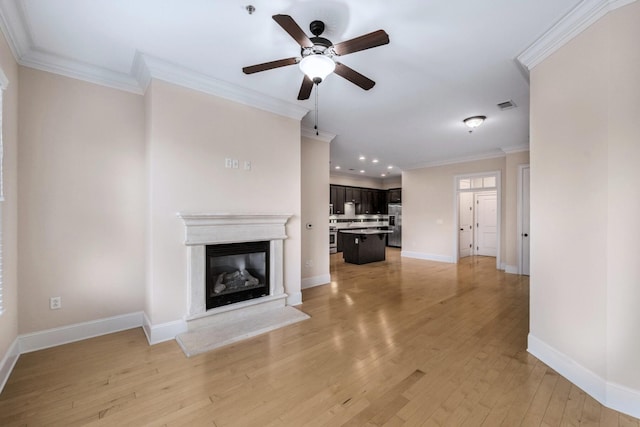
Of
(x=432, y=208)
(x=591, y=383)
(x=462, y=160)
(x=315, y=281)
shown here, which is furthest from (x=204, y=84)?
(x=432, y=208)

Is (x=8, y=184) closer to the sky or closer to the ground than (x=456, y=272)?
closer to the sky

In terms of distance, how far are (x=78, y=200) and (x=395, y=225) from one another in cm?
918

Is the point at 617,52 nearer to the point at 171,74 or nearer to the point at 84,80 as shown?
the point at 171,74

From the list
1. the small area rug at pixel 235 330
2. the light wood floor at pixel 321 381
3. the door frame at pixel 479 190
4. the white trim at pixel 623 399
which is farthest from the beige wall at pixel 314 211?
the door frame at pixel 479 190

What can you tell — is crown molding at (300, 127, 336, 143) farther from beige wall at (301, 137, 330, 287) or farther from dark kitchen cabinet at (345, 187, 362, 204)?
dark kitchen cabinet at (345, 187, 362, 204)

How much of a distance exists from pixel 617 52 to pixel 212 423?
3.70 m

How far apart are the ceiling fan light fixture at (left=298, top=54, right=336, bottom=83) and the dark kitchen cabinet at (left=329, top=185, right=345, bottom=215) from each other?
6822 mm

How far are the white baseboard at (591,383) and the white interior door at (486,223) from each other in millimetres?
6509

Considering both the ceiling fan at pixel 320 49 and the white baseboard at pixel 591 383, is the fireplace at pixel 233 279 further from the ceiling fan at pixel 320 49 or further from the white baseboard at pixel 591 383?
the white baseboard at pixel 591 383

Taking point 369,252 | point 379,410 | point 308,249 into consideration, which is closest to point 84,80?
point 308,249

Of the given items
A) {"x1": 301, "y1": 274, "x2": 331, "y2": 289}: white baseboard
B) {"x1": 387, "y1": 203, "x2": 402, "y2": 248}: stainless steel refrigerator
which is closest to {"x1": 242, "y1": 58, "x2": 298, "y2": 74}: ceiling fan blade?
{"x1": 301, "y1": 274, "x2": 331, "y2": 289}: white baseboard

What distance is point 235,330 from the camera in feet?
9.54

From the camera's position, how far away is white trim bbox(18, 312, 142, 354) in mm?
2529

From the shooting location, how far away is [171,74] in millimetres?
2773
